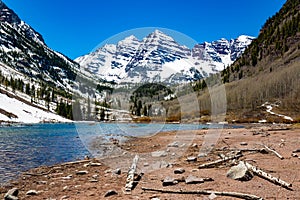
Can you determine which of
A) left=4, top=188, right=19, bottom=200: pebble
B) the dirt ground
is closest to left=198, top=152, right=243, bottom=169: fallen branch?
the dirt ground

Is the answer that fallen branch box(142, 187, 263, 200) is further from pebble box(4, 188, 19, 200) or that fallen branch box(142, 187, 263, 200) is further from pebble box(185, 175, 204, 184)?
pebble box(4, 188, 19, 200)

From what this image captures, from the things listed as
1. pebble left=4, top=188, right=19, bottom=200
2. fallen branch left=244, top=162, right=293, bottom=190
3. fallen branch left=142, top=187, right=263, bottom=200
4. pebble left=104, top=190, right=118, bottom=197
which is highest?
fallen branch left=244, top=162, right=293, bottom=190

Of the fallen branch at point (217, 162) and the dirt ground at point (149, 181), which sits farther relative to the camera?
the fallen branch at point (217, 162)

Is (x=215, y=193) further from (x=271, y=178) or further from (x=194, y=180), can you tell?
(x=271, y=178)

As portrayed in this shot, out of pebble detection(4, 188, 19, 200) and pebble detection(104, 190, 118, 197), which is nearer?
pebble detection(104, 190, 118, 197)

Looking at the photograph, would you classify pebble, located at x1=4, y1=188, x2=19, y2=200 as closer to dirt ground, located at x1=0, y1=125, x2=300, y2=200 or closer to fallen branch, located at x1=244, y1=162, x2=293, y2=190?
dirt ground, located at x1=0, y1=125, x2=300, y2=200

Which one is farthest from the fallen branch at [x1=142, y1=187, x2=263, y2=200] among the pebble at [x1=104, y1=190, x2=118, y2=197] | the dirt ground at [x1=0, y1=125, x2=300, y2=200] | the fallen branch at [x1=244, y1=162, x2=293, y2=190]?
the fallen branch at [x1=244, y1=162, x2=293, y2=190]

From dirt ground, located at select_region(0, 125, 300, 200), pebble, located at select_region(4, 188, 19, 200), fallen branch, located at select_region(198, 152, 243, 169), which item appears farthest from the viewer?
fallen branch, located at select_region(198, 152, 243, 169)

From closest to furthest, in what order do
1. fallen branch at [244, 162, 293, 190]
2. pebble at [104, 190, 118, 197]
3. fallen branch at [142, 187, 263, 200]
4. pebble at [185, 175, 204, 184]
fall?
fallen branch at [142, 187, 263, 200] < fallen branch at [244, 162, 293, 190] < pebble at [104, 190, 118, 197] < pebble at [185, 175, 204, 184]

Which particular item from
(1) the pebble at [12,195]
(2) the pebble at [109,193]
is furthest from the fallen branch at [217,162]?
(1) the pebble at [12,195]

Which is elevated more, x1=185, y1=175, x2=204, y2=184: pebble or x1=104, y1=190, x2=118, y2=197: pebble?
x1=185, y1=175, x2=204, y2=184: pebble

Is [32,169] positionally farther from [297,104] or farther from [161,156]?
[297,104]

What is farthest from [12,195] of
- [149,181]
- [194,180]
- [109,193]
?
[194,180]

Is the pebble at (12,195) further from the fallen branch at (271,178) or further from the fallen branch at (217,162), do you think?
the fallen branch at (271,178)
